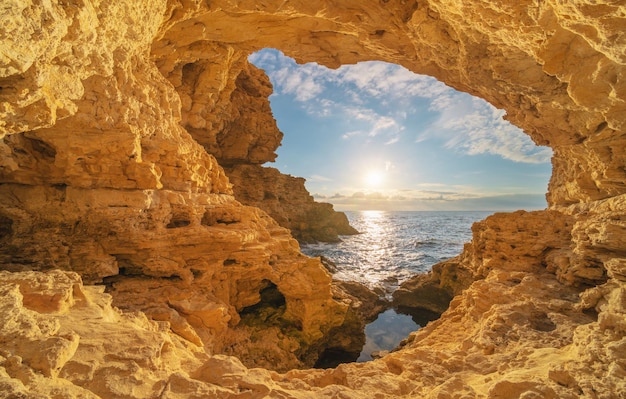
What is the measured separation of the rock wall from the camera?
2.94 m

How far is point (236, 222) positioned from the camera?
28.9ft

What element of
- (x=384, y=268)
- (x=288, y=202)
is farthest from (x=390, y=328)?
Answer: (x=288, y=202)

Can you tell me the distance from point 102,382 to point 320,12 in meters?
10.2

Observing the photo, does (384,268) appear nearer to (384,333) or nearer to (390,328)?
(390,328)

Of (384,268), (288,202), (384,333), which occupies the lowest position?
(384,333)

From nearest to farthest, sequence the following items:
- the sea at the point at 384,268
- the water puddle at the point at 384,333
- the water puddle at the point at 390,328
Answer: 1. the water puddle at the point at 384,333
2. the water puddle at the point at 390,328
3. the sea at the point at 384,268

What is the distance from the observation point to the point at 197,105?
1302 centimetres

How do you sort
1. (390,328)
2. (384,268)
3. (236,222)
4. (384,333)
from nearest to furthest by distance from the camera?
(236,222) → (384,333) → (390,328) → (384,268)

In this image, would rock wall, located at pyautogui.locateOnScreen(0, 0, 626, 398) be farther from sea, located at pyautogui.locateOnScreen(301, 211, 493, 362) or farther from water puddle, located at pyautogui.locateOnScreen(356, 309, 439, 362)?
sea, located at pyautogui.locateOnScreen(301, 211, 493, 362)

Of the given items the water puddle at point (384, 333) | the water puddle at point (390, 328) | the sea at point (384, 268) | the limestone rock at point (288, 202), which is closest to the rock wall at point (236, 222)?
the water puddle at point (384, 333)

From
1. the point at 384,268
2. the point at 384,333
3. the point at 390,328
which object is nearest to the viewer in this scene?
the point at 384,333

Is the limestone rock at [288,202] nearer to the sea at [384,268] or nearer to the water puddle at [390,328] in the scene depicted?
the sea at [384,268]

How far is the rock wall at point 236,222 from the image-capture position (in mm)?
2941

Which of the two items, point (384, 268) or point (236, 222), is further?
point (384, 268)
